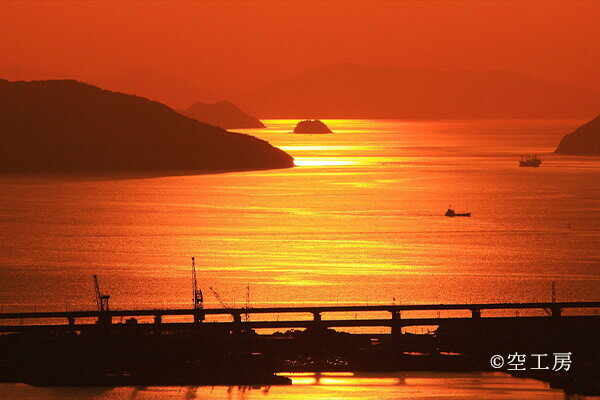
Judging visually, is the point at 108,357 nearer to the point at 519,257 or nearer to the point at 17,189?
the point at 519,257

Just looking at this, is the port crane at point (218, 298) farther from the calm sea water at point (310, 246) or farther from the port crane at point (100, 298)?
the port crane at point (100, 298)

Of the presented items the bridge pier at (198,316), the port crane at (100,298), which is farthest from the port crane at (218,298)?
the bridge pier at (198,316)

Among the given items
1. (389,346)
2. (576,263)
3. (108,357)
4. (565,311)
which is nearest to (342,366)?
(389,346)

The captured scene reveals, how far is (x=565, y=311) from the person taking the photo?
51781mm

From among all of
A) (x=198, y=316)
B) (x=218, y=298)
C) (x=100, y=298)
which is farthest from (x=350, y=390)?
(x=218, y=298)

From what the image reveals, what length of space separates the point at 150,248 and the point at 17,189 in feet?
246

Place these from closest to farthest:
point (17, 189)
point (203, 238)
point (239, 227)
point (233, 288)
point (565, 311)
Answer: point (565, 311) < point (233, 288) < point (203, 238) < point (239, 227) < point (17, 189)

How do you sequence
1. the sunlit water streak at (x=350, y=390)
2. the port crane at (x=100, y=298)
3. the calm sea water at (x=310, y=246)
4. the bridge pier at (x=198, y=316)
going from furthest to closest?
the calm sea water at (x=310, y=246)
the port crane at (x=100, y=298)
the bridge pier at (x=198, y=316)
the sunlit water streak at (x=350, y=390)

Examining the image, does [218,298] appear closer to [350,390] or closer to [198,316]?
[198,316]

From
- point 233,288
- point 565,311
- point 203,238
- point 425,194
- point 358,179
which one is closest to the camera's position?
point 565,311

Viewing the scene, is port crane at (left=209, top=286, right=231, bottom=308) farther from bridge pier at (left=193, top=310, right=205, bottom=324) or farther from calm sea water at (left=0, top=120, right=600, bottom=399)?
bridge pier at (left=193, top=310, right=205, bottom=324)

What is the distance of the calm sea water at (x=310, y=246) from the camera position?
189ft

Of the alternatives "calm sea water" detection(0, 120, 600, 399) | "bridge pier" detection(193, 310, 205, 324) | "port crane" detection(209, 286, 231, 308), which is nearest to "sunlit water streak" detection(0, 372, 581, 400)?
"calm sea water" detection(0, 120, 600, 399)

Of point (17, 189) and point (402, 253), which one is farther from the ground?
point (17, 189)
